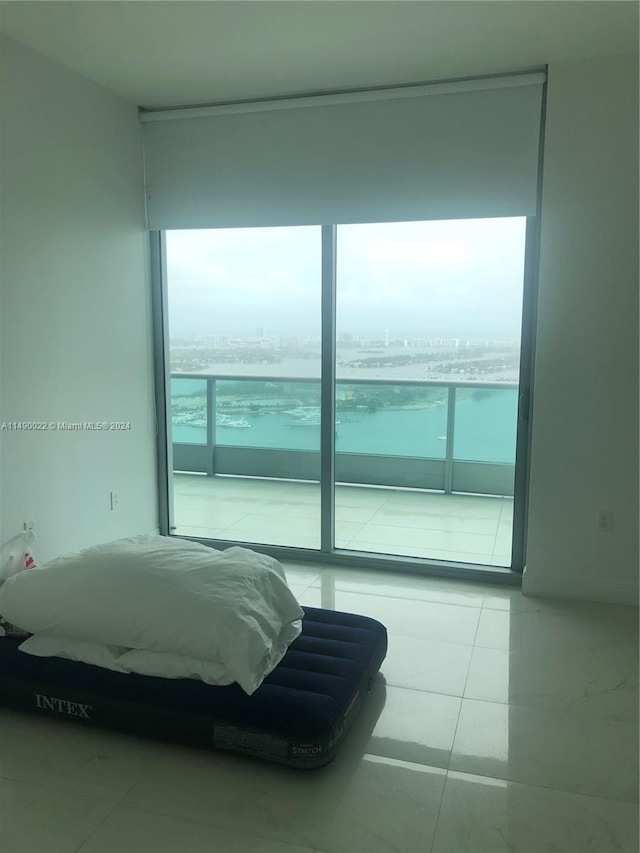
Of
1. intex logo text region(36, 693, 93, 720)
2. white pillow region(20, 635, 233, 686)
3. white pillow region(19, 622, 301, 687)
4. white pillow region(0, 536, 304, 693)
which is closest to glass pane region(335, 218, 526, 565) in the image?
white pillow region(0, 536, 304, 693)

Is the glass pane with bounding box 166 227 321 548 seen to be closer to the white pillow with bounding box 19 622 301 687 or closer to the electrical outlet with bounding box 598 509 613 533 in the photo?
the electrical outlet with bounding box 598 509 613 533

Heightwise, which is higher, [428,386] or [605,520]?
[428,386]

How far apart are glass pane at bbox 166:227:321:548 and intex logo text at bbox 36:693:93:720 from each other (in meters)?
2.22

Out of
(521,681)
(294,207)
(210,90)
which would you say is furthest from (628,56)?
(521,681)

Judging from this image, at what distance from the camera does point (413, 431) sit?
421 cm

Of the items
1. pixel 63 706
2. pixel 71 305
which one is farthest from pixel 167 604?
pixel 71 305

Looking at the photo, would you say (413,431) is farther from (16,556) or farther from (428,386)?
(16,556)

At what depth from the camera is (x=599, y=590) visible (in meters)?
3.71

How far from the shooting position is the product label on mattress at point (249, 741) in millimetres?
2172

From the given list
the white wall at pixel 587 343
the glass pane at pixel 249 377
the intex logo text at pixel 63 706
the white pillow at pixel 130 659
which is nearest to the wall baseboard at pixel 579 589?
the white wall at pixel 587 343

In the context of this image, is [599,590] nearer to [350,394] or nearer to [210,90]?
[350,394]

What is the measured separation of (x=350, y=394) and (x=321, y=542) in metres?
0.97

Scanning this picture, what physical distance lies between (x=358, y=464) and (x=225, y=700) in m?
2.28

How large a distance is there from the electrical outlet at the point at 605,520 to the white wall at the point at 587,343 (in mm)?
25
